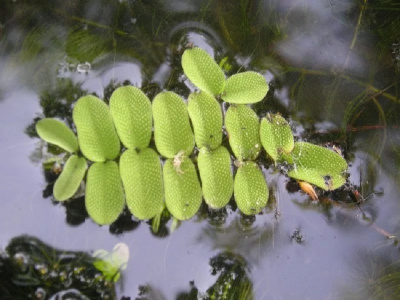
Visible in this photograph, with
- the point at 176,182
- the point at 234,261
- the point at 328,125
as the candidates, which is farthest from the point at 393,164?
the point at 176,182

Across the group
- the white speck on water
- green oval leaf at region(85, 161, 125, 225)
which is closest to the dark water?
the white speck on water

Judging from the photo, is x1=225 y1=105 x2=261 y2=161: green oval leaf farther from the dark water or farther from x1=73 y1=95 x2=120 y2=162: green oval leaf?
x1=73 y1=95 x2=120 y2=162: green oval leaf

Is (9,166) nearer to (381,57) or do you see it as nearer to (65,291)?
(65,291)

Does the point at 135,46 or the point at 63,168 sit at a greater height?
the point at 135,46

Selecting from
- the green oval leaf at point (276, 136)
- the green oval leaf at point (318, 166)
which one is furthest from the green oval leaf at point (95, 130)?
the green oval leaf at point (318, 166)

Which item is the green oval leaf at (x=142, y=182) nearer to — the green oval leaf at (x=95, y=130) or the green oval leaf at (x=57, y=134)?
the green oval leaf at (x=95, y=130)

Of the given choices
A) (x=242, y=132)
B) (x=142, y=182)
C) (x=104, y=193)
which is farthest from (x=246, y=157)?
(x=104, y=193)
